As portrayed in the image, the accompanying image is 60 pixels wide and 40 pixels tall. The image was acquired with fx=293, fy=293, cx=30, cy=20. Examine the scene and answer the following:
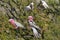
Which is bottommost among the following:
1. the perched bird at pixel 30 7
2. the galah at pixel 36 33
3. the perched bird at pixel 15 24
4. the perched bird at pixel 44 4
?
the galah at pixel 36 33

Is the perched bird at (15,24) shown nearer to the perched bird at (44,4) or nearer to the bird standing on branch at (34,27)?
the bird standing on branch at (34,27)

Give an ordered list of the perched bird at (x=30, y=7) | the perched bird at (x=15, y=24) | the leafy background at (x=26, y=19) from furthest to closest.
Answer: the perched bird at (x=30, y=7)
the perched bird at (x=15, y=24)
the leafy background at (x=26, y=19)

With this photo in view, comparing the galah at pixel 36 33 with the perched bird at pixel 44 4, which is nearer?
the galah at pixel 36 33

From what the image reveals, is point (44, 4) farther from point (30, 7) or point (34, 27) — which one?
point (34, 27)

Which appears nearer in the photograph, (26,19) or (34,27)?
(34,27)

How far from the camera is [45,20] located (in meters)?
12.7

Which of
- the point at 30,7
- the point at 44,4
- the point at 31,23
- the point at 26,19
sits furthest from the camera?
the point at 44,4

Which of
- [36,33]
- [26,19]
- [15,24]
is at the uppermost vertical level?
[26,19]

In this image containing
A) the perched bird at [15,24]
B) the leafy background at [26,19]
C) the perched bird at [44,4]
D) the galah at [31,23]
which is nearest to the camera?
the leafy background at [26,19]

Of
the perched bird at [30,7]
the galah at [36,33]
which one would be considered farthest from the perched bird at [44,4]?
the galah at [36,33]

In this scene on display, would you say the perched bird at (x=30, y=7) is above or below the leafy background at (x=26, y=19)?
above

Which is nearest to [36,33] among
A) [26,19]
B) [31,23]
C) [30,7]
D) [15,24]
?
[31,23]

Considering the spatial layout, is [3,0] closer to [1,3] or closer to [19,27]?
[1,3]

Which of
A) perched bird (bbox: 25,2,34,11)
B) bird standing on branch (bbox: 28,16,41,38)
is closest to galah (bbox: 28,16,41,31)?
bird standing on branch (bbox: 28,16,41,38)
